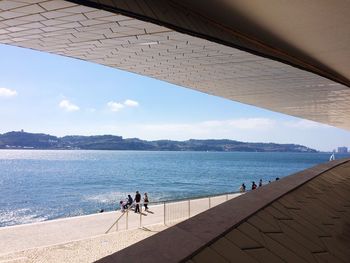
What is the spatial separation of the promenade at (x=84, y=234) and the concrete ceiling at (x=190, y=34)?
591cm

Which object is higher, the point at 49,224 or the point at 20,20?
the point at 20,20

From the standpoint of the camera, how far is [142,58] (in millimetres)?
11484

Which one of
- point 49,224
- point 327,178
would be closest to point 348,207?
point 327,178

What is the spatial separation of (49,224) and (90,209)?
3015 centimetres

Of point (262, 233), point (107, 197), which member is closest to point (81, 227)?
point (262, 233)

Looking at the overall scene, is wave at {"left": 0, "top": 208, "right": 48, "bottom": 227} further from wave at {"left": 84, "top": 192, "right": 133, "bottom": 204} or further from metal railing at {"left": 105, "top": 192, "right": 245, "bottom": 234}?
metal railing at {"left": 105, "top": 192, "right": 245, "bottom": 234}

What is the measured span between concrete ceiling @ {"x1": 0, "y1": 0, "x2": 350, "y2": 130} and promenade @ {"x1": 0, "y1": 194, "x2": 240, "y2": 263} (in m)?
5.91

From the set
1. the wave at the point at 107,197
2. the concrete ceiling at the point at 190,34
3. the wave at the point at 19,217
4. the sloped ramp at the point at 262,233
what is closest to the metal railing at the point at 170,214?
the concrete ceiling at the point at 190,34

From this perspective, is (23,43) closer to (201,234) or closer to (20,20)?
(20,20)

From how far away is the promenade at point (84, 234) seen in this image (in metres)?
10.3

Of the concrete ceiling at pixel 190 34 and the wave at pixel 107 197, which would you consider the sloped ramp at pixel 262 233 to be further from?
the wave at pixel 107 197

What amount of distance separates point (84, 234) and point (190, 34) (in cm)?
902

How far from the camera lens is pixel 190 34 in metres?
8.02

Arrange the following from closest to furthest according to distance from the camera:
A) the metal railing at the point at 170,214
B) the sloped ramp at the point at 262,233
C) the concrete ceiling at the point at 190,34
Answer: the sloped ramp at the point at 262,233
the concrete ceiling at the point at 190,34
the metal railing at the point at 170,214
